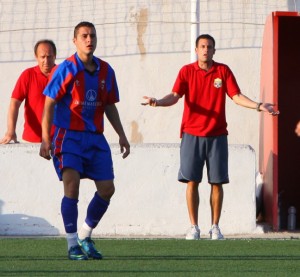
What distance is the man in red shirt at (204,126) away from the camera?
37.9 ft

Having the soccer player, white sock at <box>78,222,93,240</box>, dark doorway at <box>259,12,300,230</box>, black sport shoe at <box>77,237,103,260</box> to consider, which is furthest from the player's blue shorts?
dark doorway at <box>259,12,300,230</box>

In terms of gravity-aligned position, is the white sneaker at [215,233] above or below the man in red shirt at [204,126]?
below

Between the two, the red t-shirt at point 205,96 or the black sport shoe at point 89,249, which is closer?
the black sport shoe at point 89,249

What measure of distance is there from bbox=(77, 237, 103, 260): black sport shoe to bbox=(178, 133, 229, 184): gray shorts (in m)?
2.75

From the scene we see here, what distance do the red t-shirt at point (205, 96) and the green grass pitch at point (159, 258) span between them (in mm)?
1320

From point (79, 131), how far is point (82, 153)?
6.9 inches

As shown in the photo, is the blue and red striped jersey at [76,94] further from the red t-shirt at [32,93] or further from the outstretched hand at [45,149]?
the red t-shirt at [32,93]

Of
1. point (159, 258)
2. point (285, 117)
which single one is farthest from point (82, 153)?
point (285, 117)

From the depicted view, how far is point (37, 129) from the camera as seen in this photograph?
1189 cm

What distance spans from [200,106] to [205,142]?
37cm

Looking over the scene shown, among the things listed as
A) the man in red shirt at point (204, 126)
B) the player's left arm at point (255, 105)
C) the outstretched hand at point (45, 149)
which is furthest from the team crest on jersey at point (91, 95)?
the man in red shirt at point (204, 126)

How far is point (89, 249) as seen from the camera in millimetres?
8969

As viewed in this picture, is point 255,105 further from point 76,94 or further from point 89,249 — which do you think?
point 89,249

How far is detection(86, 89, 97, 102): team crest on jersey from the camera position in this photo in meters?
8.94
